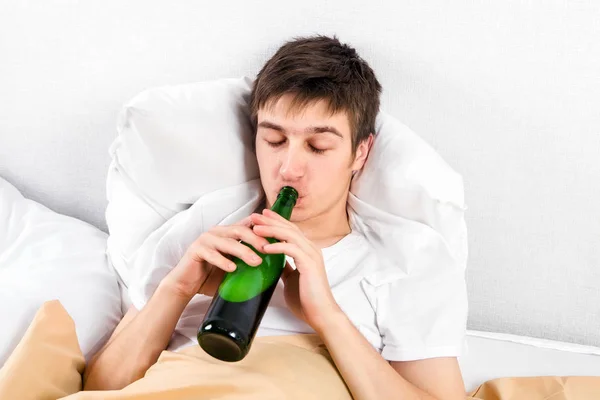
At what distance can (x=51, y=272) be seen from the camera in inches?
48.1

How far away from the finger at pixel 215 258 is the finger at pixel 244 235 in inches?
1.1

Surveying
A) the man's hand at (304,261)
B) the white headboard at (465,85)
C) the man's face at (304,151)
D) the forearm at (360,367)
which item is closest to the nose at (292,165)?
the man's face at (304,151)

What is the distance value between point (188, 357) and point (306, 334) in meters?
0.20

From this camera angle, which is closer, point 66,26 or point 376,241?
point 376,241

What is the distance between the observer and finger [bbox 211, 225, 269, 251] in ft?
3.01

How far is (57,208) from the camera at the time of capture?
158 centimetres

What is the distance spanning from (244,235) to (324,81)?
36cm

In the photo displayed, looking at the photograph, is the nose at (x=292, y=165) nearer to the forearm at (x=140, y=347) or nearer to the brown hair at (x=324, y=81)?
the brown hair at (x=324, y=81)

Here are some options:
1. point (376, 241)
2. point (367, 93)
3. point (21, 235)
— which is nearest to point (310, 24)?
point (367, 93)

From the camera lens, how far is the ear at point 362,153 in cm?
121

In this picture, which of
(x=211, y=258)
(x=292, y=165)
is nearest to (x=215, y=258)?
(x=211, y=258)

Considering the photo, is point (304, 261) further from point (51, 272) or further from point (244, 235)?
point (51, 272)

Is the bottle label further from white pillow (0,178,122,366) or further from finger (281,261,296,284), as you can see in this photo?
white pillow (0,178,122,366)

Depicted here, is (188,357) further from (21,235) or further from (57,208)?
(57,208)
